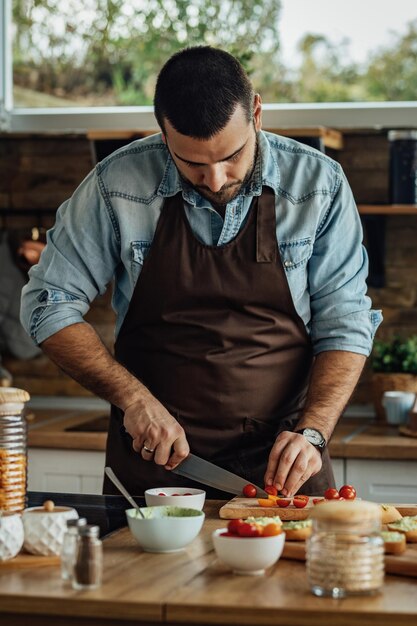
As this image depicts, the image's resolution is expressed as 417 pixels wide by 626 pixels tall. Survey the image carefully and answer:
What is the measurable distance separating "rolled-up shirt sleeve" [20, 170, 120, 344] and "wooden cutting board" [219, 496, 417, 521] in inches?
25.6

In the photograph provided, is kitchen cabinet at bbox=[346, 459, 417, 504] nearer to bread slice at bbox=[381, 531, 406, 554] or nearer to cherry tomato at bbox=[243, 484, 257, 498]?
cherry tomato at bbox=[243, 484, 257, 498]

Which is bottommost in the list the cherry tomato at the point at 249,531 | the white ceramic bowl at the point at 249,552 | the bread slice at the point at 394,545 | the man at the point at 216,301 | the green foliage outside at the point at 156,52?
the bread slice at the point at 394,545

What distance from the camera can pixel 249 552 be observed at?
1.63 metres

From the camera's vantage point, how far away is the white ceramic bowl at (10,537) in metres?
1.72

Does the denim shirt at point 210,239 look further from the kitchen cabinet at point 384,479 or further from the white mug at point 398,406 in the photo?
the white mug at point 398,406

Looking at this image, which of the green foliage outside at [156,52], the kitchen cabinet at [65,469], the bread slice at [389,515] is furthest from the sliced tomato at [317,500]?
the green foliage outside at [156,52]

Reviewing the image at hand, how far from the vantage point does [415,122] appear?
12.9ft

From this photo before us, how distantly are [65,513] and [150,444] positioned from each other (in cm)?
46

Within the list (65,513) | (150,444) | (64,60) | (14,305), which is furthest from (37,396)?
(65,513)

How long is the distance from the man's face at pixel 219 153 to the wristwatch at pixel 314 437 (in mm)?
560

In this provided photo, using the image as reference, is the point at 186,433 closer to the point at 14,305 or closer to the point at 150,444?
the point at 150,444

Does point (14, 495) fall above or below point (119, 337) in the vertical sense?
below

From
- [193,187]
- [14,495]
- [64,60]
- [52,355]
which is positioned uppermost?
[64,60]

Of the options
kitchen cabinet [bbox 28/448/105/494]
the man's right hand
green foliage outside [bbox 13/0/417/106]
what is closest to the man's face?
the man's right hand
